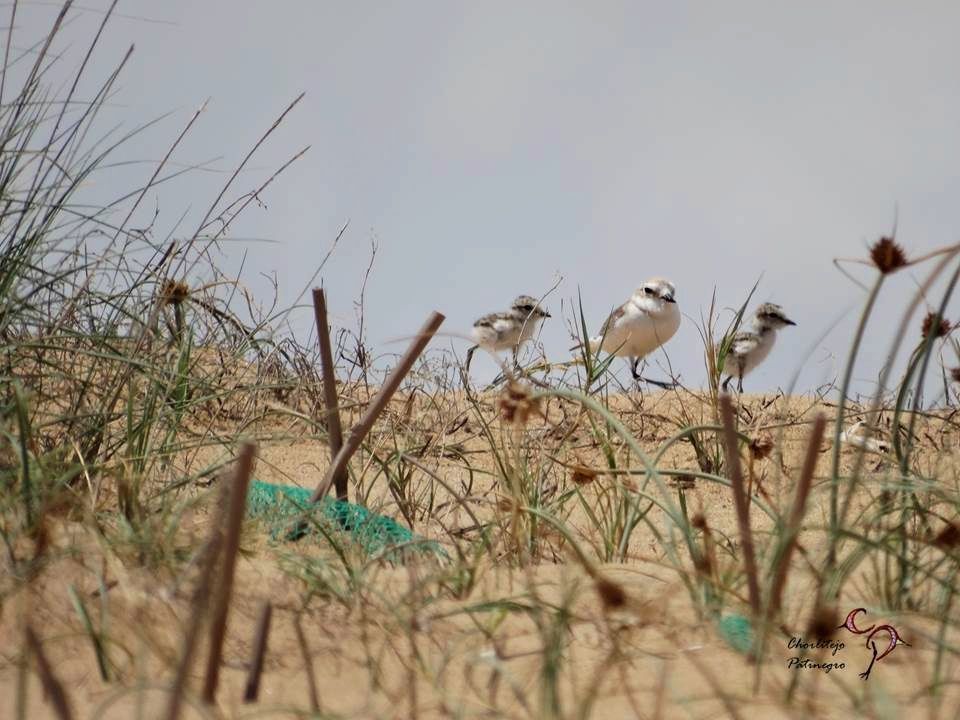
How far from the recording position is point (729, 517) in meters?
4.16

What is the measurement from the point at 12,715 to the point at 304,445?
314 cm

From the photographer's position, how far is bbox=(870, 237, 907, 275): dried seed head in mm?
1650

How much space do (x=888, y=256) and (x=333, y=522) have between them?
141cm

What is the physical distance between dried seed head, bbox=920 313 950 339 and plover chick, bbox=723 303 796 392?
711 centimetres

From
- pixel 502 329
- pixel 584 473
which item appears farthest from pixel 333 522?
pixel 502 329

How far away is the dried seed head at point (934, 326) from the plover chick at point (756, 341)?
7111 mm

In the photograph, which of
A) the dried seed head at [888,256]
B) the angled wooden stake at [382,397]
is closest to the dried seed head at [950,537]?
the dried seed head at [888,256]

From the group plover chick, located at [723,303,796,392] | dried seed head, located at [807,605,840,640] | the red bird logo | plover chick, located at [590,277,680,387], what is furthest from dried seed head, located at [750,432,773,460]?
plover chick, located at [590,277,680,387]

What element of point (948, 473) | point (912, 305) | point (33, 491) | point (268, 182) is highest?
point (268, 182)

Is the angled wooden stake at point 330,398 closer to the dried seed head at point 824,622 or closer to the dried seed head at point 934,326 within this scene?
the dried seed head at point 934,326

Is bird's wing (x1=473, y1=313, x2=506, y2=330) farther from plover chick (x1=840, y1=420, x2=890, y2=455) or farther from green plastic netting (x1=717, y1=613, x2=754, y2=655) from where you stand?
green plastic netting (x1=717, y1=613, x2=754, y2=655)

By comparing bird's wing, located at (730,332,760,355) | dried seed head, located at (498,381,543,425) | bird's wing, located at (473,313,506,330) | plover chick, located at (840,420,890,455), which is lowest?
dried seed head, located at (498,381,543,425)

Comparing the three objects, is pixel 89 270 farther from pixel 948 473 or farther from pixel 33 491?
A: pixel 948 473

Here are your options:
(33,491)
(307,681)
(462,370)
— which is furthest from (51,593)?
(462,370)
